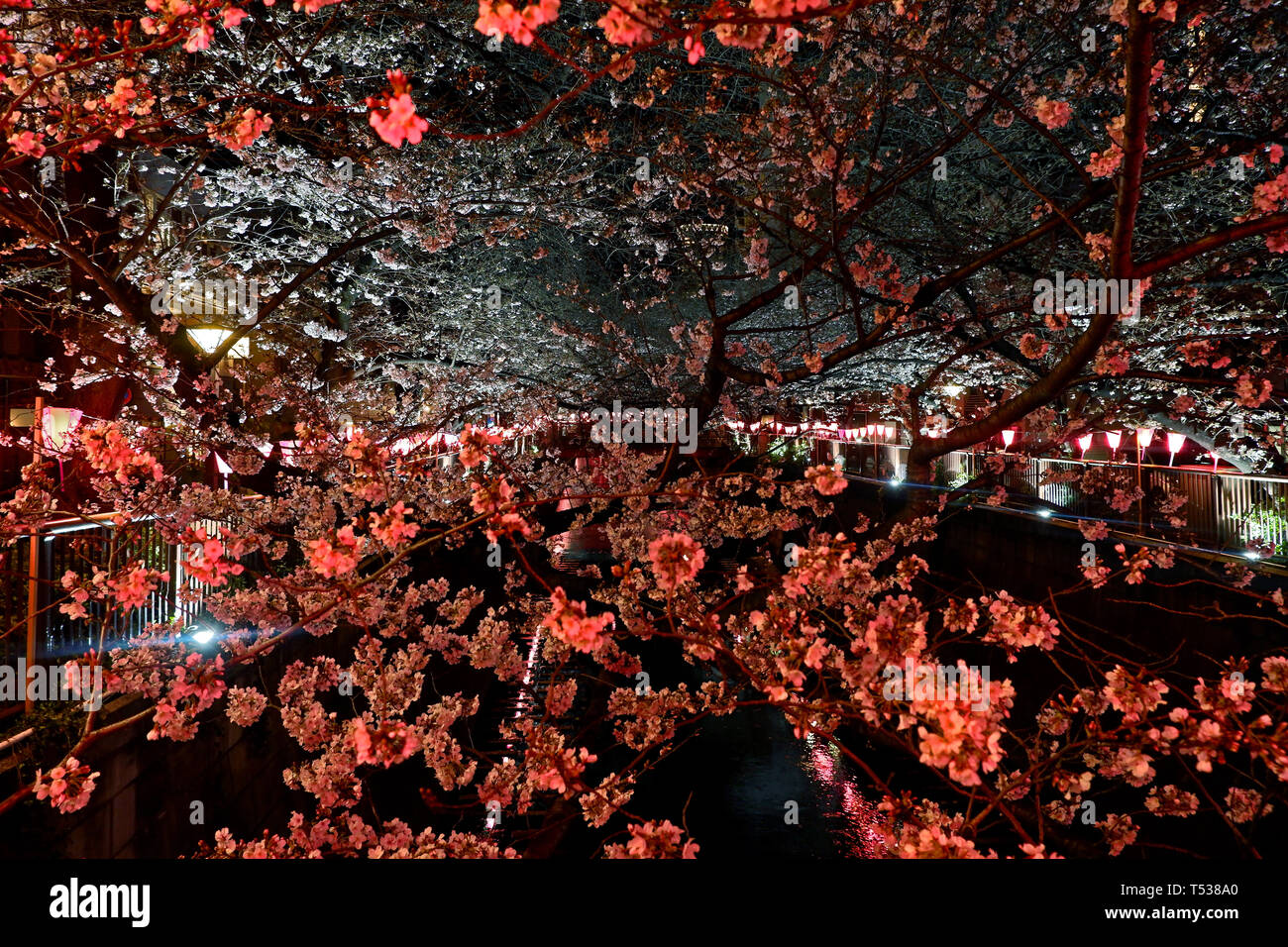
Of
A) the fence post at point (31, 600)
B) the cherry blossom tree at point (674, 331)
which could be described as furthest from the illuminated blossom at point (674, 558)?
the fence post at point (31, 600)

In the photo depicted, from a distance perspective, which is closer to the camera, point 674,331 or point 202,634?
point 202,634

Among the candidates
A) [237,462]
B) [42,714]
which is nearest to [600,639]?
[42,714]

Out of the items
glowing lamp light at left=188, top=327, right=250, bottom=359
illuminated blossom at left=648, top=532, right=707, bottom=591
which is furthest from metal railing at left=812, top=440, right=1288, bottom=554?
glowing lamp light at left=188, top=327, right=250, bottom=359

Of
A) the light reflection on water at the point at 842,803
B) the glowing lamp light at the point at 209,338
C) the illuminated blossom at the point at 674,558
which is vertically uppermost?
the glowing lamp light at the point at 209,338

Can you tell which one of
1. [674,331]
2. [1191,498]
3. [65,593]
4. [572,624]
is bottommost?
[65,593]

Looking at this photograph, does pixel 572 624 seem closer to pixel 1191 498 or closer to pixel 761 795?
pixel 761 795

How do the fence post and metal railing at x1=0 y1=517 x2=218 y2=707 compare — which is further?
metal railing at x1=0 y1=517 x2=218 y2=707

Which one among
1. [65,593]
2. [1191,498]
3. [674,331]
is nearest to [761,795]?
[1191,498]

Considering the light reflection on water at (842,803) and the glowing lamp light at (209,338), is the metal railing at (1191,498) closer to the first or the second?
the light reflection on water at (842,803)

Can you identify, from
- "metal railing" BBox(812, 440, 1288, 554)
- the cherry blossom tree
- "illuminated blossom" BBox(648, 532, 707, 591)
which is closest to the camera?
"illuminated blossom" BBox(648, 532, 707, 591)

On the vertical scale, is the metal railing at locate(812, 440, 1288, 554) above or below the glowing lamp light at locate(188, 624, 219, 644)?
above

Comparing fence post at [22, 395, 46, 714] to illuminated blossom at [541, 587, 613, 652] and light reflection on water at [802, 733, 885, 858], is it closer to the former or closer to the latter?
illuminated blossom at [541, 587, 613, 652]

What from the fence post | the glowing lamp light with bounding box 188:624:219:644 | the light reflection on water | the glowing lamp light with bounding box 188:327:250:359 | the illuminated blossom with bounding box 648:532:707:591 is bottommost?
the light reflection on water

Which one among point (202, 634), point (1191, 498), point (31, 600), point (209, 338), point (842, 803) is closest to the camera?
point (31, 600)
